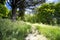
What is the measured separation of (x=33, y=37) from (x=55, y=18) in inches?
730

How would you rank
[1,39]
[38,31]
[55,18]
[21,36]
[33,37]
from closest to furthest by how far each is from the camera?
[1,39], [21,36], [33,37], [38,31], [55,18]

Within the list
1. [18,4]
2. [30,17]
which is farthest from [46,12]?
[18,4]

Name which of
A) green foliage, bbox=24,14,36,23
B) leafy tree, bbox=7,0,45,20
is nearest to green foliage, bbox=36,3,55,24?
green foliage, bbox=24,14,36,23

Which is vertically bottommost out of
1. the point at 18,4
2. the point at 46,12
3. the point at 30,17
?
the point at 30,17

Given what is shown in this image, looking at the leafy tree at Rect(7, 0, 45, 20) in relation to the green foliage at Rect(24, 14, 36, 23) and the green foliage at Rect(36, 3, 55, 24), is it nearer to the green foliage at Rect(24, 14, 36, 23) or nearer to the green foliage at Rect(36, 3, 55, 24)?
the green foliage at Rect(24, 14, 36, 23)

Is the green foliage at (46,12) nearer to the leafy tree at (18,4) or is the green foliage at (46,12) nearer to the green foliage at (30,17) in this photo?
the green foliage at (30,17)

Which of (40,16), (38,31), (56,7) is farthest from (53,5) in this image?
(38,31)

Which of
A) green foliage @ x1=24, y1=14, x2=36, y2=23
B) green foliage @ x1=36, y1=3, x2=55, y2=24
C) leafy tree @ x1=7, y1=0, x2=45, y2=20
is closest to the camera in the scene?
leafy tree @ x1=7, y1=0, x2=45, y2=20

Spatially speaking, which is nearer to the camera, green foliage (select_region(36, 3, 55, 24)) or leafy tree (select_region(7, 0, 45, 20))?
leafy tree (select_region(7, 0, 45, 20))

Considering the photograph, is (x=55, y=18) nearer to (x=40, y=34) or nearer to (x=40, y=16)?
(x=40, y=16)

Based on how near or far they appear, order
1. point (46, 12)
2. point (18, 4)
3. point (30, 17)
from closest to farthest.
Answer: point (18, 4) → point (46, 12) → point (30, 17)

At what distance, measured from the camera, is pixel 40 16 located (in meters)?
24.5

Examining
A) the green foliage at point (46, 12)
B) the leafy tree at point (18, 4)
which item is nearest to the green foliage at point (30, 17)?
the green foliage at point (46, 12)

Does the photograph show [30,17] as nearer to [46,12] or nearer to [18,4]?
[46,12]
